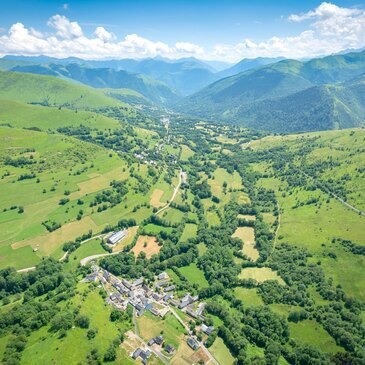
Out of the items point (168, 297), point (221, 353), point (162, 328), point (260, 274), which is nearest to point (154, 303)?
point (168, 297)

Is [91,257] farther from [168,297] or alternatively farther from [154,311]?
[154,311]

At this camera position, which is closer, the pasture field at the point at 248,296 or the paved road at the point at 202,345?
the paved road at the point at 202,345

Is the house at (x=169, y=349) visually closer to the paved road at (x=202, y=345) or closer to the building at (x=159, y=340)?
the building at (x=159, y=340)

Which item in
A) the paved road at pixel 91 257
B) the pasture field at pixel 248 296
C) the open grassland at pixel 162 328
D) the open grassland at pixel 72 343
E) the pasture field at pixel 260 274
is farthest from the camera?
the paved road at pixel 91 257

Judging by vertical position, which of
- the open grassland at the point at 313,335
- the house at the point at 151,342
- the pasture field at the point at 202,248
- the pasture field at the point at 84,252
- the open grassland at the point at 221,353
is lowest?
the open grassland at the point at 313,335

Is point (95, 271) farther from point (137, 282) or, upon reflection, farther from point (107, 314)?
point (107, 314)

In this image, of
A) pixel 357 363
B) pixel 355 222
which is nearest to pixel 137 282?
pixel 357 363

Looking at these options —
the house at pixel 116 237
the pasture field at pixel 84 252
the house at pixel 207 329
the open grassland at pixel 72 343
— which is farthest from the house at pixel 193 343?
the house at pixel 116 237
